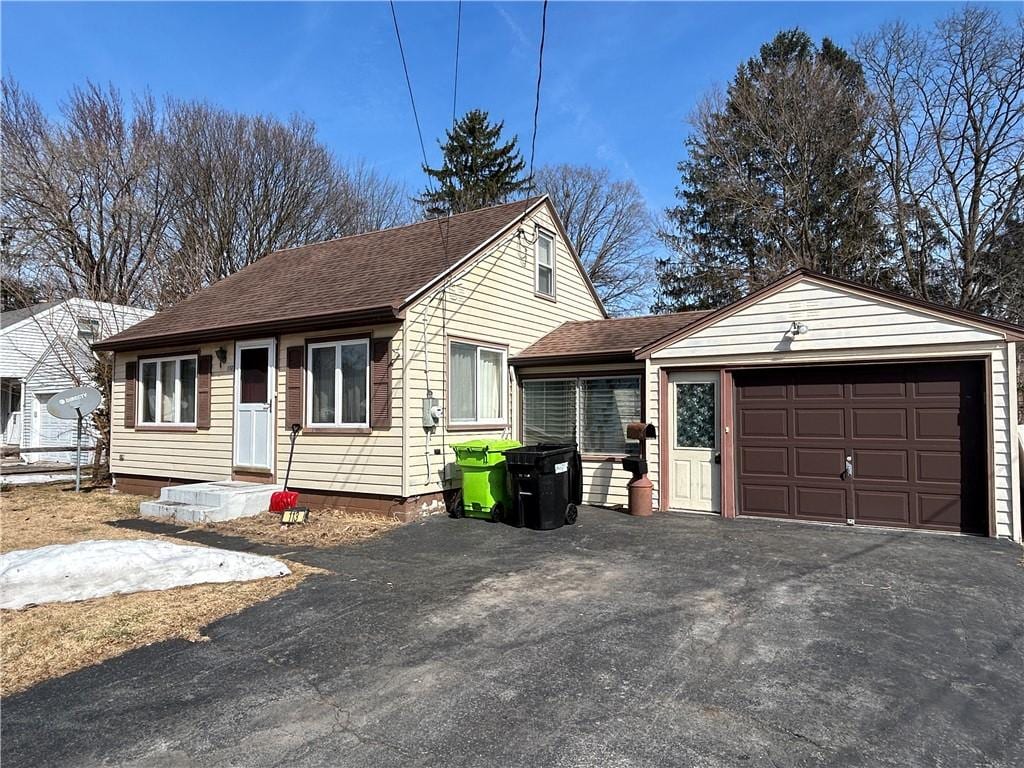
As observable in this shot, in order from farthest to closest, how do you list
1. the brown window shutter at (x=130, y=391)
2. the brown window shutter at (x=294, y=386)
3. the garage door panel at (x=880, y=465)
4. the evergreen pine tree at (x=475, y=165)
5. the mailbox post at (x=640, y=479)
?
1. the evergreen pine tree at (x=475, y=165)
2. the brown window shutter at (x=130, y=391)
3. the brown window shutter at (x=294, y=386)
4. the mailbox post at (x=640, y=479)
5. the garage door panel at (x=880, y=465)

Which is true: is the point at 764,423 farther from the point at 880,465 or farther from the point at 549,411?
the point at 549,411

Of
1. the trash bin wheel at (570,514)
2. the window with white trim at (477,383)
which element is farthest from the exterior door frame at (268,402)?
the trash bin wheel at (570,514)

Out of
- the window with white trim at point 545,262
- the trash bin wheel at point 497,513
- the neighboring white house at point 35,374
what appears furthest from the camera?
the neighboring white house at point 35,374

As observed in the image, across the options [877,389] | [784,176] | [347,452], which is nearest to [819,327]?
[877,389]

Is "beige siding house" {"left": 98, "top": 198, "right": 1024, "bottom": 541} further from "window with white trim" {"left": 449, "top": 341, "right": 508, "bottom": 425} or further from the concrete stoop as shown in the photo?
the concrete stoop

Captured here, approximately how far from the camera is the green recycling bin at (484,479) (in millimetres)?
9133

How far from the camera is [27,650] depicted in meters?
4.28

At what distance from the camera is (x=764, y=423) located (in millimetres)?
9078

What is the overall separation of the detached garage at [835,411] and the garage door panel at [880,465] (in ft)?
0.04

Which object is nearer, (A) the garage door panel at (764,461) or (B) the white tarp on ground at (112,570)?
(B) the white tarp on ground at (112,570)

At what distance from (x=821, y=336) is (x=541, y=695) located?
270 inches

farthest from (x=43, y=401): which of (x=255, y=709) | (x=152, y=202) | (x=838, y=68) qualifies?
(x=838, y=68)

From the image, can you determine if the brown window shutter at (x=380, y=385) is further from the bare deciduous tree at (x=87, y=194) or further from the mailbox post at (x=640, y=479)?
the bare deciduous tree at (x=87, y=194)

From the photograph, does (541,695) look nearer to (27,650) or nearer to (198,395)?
(27,650)
